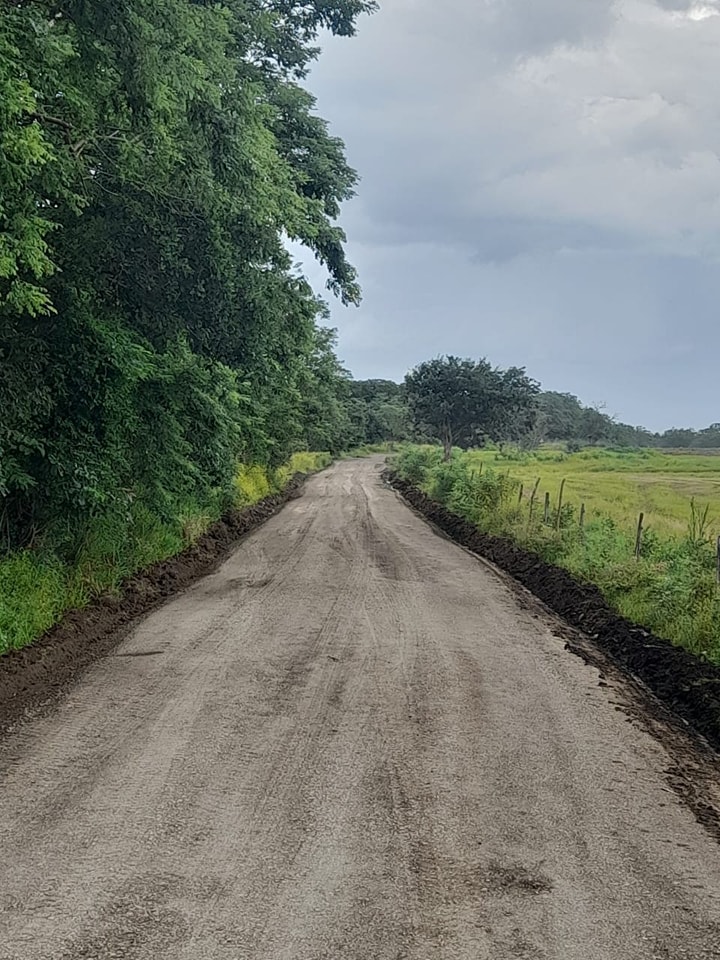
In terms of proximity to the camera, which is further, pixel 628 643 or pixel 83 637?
pixel 628 643

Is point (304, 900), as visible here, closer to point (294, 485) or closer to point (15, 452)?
point (15, 452)

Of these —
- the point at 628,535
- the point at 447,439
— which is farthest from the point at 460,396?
the point at 628,535

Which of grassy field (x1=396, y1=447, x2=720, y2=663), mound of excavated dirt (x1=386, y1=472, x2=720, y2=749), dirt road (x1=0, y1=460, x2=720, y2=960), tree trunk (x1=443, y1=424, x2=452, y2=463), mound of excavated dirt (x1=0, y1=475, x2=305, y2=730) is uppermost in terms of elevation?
Result: tree trunk (x1=443, y1=424, x2=452, y2=463)

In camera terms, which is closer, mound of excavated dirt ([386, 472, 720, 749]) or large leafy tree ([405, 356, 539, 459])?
mound of excavated dirt ([386, 472, 720, 749])

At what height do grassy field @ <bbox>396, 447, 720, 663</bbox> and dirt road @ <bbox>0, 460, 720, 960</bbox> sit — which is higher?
grassy field @ <bbox>396, 447, 720, 663</bbox>

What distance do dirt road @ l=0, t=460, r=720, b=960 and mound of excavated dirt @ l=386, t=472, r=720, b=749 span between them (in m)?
0.56

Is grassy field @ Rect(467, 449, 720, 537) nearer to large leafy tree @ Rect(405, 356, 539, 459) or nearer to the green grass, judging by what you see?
large leafy tree @ Rect(405, 356, 539, 459)

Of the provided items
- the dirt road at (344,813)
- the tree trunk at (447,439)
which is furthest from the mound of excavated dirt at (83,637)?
the tree trunk at (447,439)

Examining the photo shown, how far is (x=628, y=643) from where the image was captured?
10.1 m

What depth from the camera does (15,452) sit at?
930 centimetres

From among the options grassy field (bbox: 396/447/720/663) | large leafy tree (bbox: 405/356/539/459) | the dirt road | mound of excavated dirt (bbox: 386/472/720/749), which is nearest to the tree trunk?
large leafy tree (bbox: 405/356/539/459)

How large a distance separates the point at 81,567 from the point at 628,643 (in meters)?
6.74

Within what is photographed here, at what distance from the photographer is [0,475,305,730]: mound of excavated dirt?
289 inches

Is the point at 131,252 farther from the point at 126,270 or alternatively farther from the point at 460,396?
the point at 460,396
